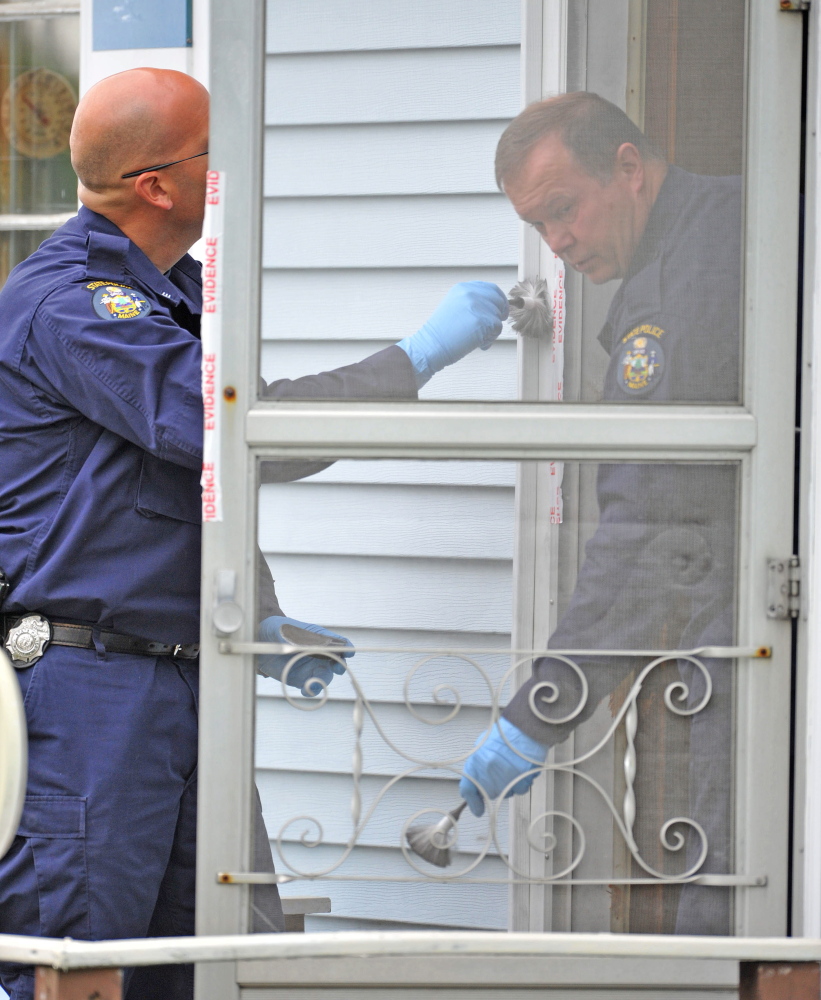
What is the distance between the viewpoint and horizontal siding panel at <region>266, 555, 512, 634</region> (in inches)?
61.6

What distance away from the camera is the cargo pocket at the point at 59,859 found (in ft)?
5.38

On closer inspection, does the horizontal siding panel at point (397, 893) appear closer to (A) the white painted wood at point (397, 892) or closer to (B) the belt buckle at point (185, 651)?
(A) the white painted wood at point (397, 892)

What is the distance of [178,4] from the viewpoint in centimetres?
246

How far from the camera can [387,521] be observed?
61.8 inches

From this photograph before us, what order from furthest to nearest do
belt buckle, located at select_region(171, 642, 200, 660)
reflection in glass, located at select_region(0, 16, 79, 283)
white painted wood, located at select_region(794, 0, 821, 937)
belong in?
reflection in glass, located at select_region(0, 16, 79, 283) < belt buckle, located at select_region(171, 642, 200, 660) < white painted wood, located at select_region(794, 0, 821, 937)

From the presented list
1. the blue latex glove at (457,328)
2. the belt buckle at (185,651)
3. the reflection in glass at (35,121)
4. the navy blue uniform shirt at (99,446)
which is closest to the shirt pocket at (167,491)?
the navy blue uniform shirt at (99,446)

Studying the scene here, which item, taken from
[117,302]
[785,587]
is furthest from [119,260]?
[785,587]

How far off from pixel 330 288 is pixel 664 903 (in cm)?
107

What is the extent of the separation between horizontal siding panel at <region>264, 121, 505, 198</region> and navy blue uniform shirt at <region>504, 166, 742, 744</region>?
31cm

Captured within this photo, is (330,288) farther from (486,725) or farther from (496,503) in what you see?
(486,725)

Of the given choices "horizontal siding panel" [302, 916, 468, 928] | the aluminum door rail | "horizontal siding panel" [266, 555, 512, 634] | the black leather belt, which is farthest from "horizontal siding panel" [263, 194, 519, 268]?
"horizontal siding panel" [302, 916, 468, 928]

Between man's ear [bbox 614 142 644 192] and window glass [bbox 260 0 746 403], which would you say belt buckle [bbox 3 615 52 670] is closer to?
window glass [bbox 260 0 746 403]

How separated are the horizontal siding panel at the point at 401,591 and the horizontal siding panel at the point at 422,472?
123 millimetres

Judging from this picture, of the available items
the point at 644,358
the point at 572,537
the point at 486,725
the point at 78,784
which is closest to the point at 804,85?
the point at 644,358
